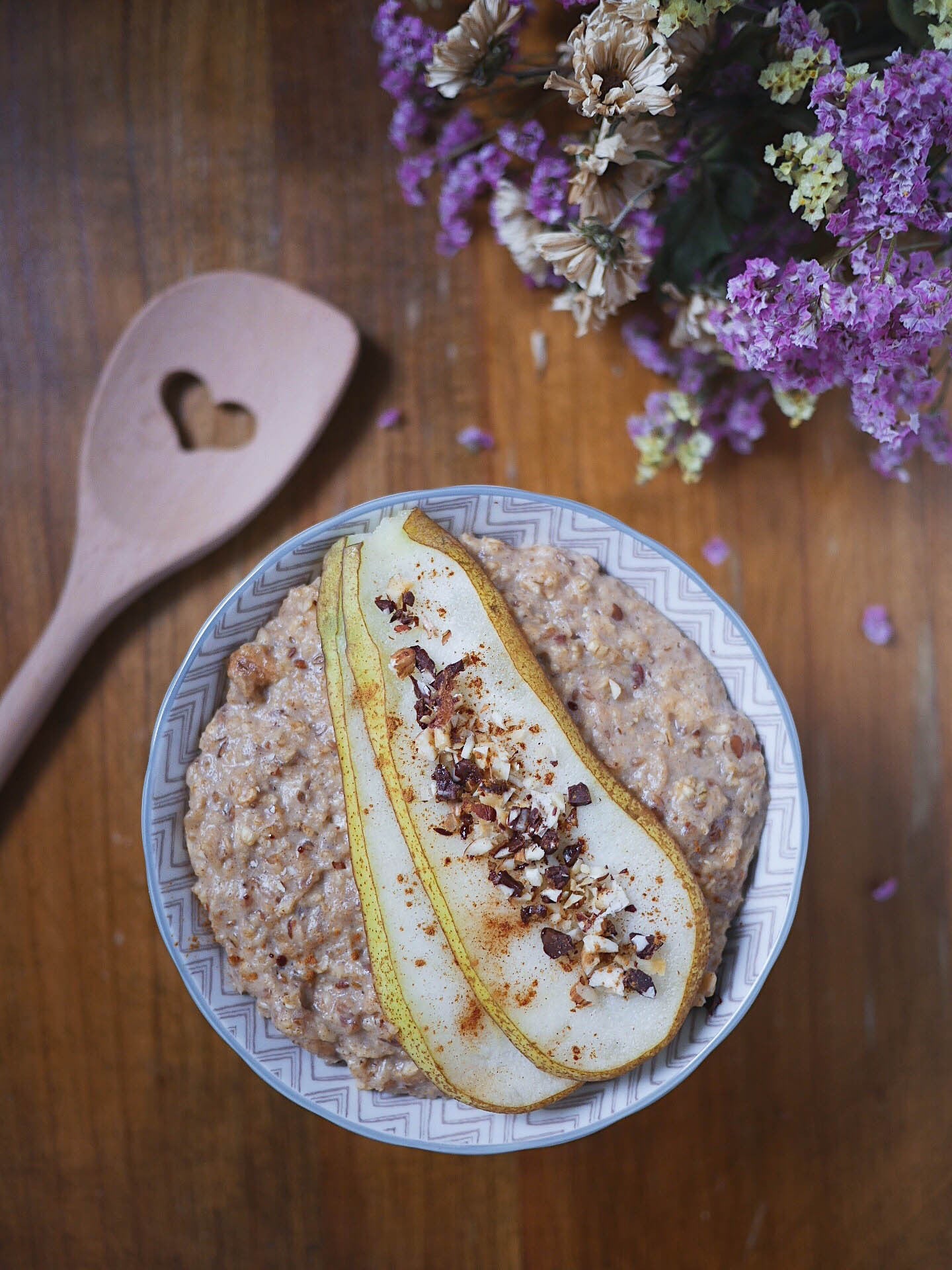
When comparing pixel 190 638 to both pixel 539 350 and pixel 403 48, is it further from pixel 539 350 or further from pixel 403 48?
pixel 403 48

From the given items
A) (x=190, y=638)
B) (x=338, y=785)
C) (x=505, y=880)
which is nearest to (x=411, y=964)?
(x=505, y=880)

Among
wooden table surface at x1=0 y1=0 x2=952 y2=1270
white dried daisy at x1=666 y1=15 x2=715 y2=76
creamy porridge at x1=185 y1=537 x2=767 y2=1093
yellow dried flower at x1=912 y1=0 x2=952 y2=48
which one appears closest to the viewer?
yellow dried flower at x1=912 y1=0 x2=952 y2=48

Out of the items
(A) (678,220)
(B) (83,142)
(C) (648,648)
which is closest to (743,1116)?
(C) (648,648)

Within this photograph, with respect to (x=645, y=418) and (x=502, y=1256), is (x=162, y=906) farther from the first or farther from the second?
(x=645, y=418)

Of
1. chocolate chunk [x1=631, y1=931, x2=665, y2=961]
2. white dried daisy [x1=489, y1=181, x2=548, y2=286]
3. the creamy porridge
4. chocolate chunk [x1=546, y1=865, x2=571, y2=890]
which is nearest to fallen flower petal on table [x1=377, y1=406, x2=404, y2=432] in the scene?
white dried daisy [x1=489, y1=181, x2=548, y2=286]

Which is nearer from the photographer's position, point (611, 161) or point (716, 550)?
point (611, 161)

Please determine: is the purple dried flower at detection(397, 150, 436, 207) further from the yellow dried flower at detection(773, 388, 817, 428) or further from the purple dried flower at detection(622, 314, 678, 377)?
the yellow dried flower at detection(773, 388, 817, 428)

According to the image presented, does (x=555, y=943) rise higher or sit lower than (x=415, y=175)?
lower

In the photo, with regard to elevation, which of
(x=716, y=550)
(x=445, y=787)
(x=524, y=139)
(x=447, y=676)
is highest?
(x=524, y=139)
